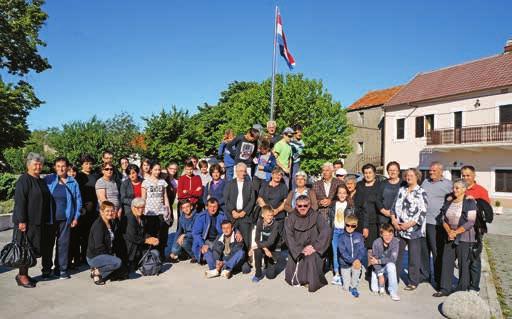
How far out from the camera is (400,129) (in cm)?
3216

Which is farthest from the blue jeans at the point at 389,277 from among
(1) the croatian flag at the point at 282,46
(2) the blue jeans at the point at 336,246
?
(1) the croatian flag at the point at 282,46

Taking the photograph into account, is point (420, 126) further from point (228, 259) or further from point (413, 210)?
point (228, 259)

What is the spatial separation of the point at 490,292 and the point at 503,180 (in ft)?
72.3

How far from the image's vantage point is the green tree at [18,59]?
2203cm

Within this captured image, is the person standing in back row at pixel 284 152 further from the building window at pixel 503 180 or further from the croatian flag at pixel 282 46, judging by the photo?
the building window at pixel 503 180

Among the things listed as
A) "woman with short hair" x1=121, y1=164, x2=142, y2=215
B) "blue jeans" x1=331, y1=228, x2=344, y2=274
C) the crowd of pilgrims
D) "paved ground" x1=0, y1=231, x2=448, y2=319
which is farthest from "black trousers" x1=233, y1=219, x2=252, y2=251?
"woman with short hair" x1=121, y1=164, x2=142, y2=215

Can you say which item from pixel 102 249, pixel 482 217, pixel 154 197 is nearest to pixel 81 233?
pixel 102 249

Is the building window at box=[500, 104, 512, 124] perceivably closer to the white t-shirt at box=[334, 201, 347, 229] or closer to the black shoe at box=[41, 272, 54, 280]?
the white t-shirt at box=[334, 201, 347, 229]

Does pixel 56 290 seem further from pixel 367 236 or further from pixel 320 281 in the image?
pixel 367 236

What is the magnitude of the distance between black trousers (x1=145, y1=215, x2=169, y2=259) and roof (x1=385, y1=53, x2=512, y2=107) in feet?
81.0

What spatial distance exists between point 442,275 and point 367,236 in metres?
1.32

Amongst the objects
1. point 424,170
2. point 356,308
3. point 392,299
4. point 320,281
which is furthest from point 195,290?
point 424,170

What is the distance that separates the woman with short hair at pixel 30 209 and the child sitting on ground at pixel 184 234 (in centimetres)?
260

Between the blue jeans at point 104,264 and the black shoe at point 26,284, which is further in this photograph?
the blue jeans at point 104,264
